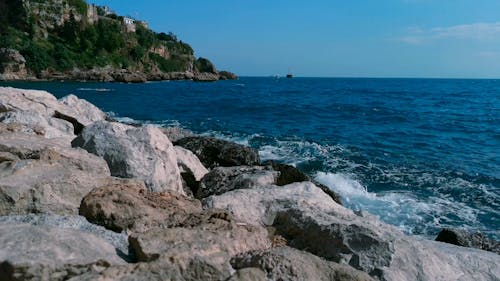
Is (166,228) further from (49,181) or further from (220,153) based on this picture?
(220,153)

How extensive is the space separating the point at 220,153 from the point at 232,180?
404cm

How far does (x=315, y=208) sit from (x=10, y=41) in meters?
88.8

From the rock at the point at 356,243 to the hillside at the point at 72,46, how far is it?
7893cm

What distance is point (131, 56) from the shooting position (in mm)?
117688

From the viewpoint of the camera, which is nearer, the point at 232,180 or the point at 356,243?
the point at 356,243

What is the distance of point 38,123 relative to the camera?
10023mm

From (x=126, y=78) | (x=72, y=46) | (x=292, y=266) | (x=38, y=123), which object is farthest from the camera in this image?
(x=72, y=46)

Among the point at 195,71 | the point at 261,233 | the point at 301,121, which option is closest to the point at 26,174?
the point at 261,233

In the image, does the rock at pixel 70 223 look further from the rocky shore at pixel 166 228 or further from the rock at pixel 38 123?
the rock at pixel 38 123

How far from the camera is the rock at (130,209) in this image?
4.67 metres

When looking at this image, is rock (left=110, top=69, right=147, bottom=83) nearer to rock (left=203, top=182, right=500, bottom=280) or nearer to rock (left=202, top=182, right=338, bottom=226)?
rock (left=202, top=182, right=338, bottom=226)

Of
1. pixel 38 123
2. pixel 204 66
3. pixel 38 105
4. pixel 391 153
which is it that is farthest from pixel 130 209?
pixel 204 66

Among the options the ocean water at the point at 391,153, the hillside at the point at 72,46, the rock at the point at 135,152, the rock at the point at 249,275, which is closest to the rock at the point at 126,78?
the hillside at the point at 72,46

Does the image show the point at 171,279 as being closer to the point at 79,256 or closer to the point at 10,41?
the point at 79,256
